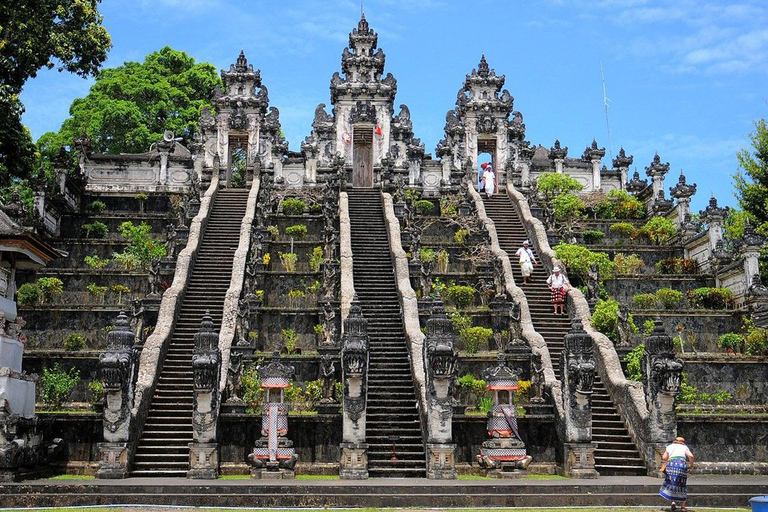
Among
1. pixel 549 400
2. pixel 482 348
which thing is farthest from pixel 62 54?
pixel 549 400

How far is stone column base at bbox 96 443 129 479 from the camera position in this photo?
15984mm

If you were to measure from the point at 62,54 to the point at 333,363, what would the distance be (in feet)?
42.0

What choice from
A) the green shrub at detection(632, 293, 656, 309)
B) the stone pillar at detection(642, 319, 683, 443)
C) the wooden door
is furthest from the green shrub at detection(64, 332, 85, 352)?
the wooden door

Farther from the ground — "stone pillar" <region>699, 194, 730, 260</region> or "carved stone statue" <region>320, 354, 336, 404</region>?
"stone pillar" <region>699, 194, 730, 260</region>

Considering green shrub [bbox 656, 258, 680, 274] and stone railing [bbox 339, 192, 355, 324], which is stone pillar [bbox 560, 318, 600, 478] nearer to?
stone railing [bbox 339, 192, 355, 324]

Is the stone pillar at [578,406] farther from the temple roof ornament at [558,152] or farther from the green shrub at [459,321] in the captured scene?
the temple roof ornament at [558,152]

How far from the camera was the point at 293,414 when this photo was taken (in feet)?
57.2

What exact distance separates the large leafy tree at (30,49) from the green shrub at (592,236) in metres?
17.4

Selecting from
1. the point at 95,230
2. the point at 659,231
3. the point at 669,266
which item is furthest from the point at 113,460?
the point at 659,231

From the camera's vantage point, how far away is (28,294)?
2355 cm

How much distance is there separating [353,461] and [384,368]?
13.9 ft

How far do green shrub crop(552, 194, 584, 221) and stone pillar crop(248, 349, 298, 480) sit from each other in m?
18.7

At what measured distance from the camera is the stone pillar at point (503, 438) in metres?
16.6

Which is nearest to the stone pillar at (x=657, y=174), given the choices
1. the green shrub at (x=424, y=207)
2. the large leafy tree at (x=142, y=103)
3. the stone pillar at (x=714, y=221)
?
the stone pillar at (x=714, y=221)
